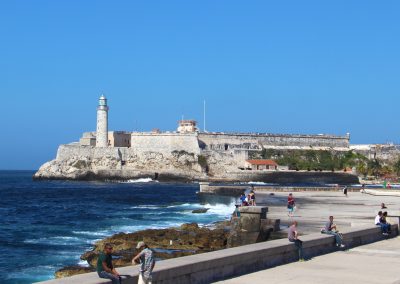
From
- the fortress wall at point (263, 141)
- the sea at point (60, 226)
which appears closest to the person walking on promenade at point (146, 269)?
the sea at point (60, 226)

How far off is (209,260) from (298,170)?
106695 mm

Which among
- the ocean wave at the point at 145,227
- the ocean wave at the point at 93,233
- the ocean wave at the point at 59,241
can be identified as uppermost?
the ocean wave at the point at 145,227

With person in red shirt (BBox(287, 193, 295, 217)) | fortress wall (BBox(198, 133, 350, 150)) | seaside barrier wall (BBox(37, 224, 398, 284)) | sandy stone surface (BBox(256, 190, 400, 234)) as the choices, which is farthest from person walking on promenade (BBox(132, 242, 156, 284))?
fortress wall (BBox(198, 133, 350, 150))

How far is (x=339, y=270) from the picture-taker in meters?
11.3

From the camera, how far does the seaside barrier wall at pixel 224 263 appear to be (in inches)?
365

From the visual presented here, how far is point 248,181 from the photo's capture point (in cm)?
10538

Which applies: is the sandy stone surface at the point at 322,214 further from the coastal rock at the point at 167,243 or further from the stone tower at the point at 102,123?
the stone tower at the point at 102,123

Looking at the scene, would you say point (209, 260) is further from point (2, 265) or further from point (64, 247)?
point (64, 247)

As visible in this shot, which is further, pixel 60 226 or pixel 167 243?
pixel 60 226

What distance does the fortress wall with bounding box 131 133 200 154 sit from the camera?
362 feet

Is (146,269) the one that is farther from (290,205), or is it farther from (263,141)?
(263,141)

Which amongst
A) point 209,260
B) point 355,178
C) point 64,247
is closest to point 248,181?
point 355,178

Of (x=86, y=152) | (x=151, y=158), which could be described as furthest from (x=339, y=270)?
(x=86, y=152)

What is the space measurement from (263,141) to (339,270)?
379 feet
